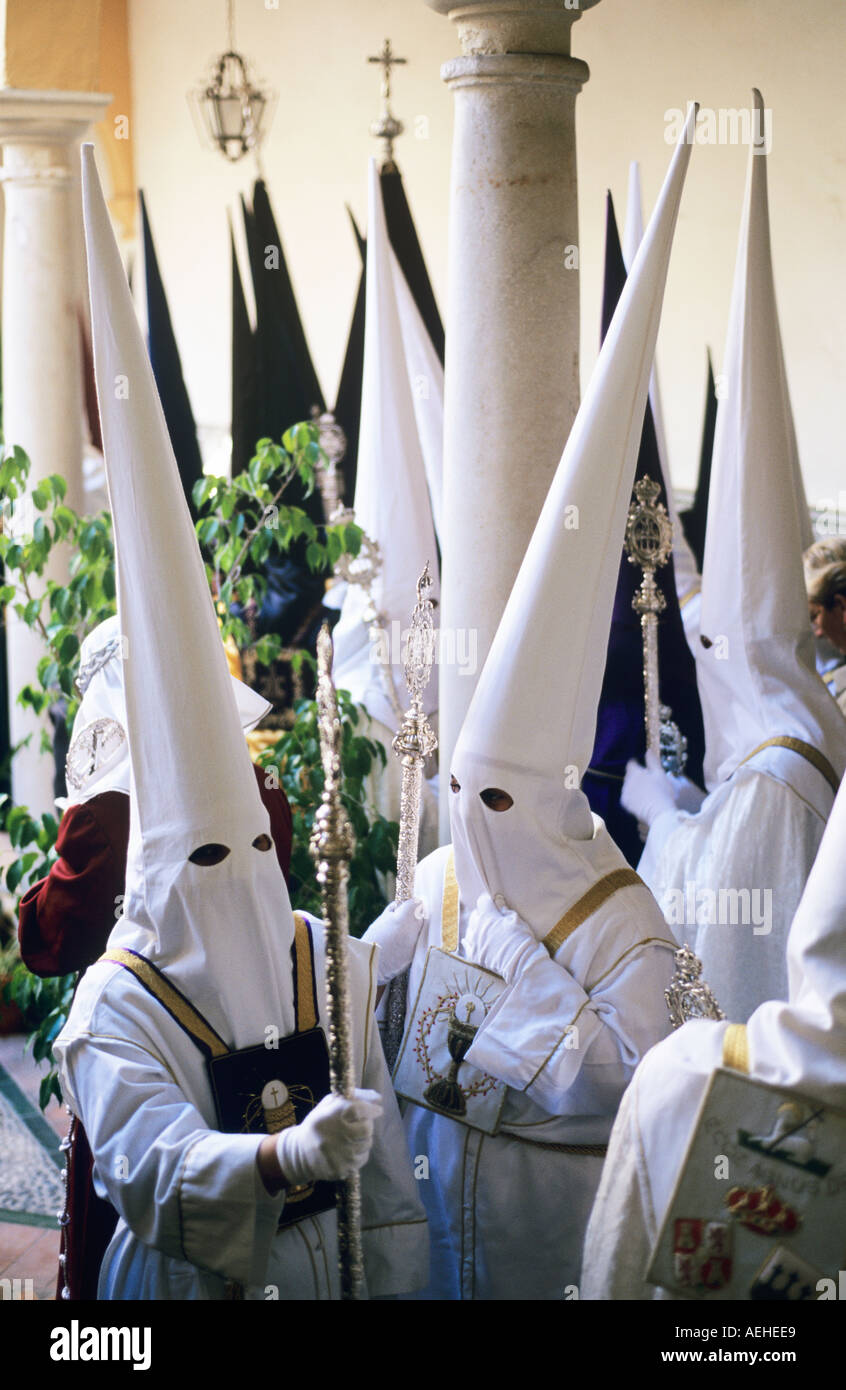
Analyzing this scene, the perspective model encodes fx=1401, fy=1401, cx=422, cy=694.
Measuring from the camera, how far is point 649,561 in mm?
3775

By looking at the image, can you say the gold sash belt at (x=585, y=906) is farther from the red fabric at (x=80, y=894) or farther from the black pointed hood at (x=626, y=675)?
the black pointed hood at (x=626, y=675)

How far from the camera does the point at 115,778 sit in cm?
251

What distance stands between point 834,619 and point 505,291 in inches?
53.8

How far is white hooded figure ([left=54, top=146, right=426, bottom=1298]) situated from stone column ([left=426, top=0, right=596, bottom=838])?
1068 mm

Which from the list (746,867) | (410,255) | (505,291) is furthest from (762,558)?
(410,255)

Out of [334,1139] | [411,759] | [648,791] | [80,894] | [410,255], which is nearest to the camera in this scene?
[334,1139]

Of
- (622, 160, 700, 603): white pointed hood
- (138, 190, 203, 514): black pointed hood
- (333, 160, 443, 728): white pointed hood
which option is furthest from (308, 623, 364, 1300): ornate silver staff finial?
(138, 190, 203, 514): black pointed hood

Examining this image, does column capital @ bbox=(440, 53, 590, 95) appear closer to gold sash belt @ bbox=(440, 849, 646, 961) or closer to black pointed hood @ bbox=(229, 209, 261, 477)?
gold sash belt @ bbox=(440, 849, 646, 961)

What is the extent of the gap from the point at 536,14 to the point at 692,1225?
8.81 ft

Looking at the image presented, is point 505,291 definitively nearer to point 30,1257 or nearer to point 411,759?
point 411,759

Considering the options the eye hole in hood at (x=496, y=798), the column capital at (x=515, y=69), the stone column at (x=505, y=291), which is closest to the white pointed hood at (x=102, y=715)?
the eye hole in hood at (x=496, y=798)

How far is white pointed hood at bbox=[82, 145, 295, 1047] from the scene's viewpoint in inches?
84.7

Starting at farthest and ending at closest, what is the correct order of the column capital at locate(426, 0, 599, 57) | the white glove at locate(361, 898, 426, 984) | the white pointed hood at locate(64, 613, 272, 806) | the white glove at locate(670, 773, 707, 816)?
1. the white glove at locate(670, 773, 707, 816)
2. the column capital at locate(426, 0, 599, 57)
3. the white glove at locate(361, 898, 426, 984)
4. the white pointed hood at locate(64, 613, 272, 806)

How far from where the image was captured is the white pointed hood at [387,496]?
4.51m
